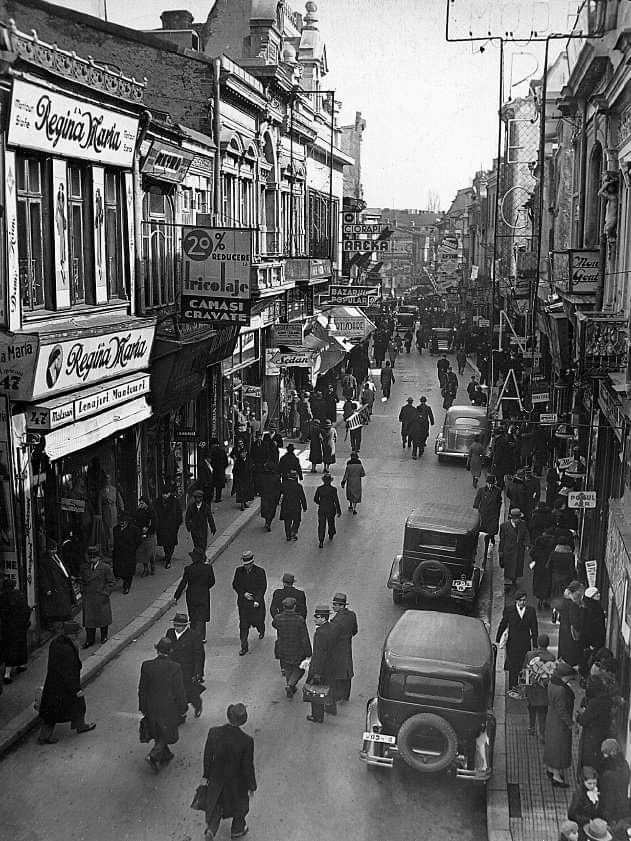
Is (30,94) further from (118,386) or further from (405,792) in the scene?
(405,792)

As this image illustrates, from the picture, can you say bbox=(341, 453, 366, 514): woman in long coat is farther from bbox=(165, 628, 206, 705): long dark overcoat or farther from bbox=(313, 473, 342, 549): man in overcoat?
bbox=(165, 628, 206, 705): long dark overcoat

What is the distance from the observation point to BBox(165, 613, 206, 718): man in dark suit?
1188cm

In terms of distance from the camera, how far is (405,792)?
10.6 meters

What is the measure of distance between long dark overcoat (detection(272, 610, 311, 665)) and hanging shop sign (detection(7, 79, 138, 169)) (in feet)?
24.3

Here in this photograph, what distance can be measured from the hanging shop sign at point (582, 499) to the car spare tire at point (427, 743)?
22.0 ft

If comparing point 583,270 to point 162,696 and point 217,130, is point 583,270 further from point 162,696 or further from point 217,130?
point 162,696

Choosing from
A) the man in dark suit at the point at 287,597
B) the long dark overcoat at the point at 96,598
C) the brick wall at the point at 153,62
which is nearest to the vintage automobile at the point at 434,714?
the man in dark suit at the point at 287,597

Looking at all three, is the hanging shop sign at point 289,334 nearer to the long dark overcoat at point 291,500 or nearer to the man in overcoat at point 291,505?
the man in overcoat at point 291,505

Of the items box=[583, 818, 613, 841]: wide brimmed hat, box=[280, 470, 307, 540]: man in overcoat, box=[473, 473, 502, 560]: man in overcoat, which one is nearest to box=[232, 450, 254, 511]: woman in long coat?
box=[280, 470, 307, 540]: man in overcoat

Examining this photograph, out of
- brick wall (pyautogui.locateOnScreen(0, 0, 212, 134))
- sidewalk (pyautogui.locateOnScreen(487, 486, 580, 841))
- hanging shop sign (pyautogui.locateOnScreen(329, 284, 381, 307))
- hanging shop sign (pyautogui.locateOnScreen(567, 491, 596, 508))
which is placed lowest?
sidewalk (pyautogui.locateOnScreen(487, 486, 580, 841))

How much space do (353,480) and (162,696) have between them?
11914 millimetres

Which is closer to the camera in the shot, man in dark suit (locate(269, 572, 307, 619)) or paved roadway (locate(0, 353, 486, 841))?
paved roadway (locate(0, 353, 486, 841))

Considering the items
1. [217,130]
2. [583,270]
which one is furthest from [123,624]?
[217,130]

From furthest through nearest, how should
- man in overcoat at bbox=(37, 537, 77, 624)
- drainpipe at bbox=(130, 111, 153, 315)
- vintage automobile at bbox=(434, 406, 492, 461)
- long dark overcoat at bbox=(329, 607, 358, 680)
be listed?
vintage automobile at bbox=(434, 406, 492, 461) < drainpipe at bbox=(130, 111, 153, 315) < man in overcoat at bbox=(37, 537, 77, 624) < long dark overcoat at bbox=(329, 607, 358, 680)
